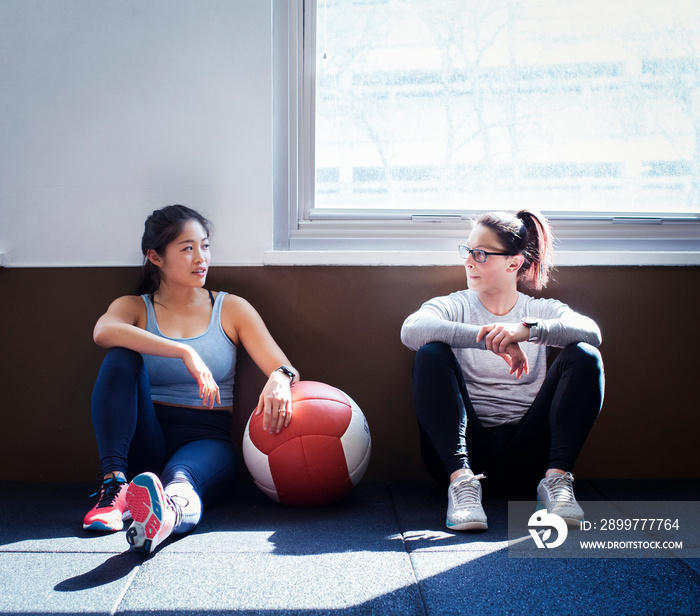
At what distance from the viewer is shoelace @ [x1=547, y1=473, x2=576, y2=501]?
158 centimetres

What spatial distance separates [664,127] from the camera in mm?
2348

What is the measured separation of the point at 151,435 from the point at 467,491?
0.98 m

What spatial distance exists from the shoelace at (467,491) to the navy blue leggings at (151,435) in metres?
0.73

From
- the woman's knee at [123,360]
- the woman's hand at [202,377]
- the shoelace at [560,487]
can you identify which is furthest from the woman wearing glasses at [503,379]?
the woman's knee at [123,360]

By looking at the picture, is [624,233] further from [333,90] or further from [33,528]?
[33,528]

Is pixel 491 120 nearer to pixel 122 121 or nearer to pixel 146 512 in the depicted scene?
pixel 122 121

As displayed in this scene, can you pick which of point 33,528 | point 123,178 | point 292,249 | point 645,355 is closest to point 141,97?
point 123,178

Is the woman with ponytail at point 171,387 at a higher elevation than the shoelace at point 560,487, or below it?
higher

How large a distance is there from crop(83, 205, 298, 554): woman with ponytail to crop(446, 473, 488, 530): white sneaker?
53 centimetres

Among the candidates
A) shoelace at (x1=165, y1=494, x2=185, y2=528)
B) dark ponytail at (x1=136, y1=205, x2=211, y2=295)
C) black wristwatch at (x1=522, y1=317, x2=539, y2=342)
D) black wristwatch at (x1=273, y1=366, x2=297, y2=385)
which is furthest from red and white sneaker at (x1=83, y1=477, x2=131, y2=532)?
black wristwatch at (x1=522, y1=317, x2=539, y2=342)

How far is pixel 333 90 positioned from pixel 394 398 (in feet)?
4.19

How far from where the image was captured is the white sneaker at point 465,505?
1.55 meters

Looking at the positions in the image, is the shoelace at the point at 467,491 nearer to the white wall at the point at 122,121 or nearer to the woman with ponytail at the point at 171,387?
the woman with ponytail at the point at 171,387

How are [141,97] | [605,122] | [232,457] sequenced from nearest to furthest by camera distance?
1. [232,457]
2. [141,97]
3. [605,122]
